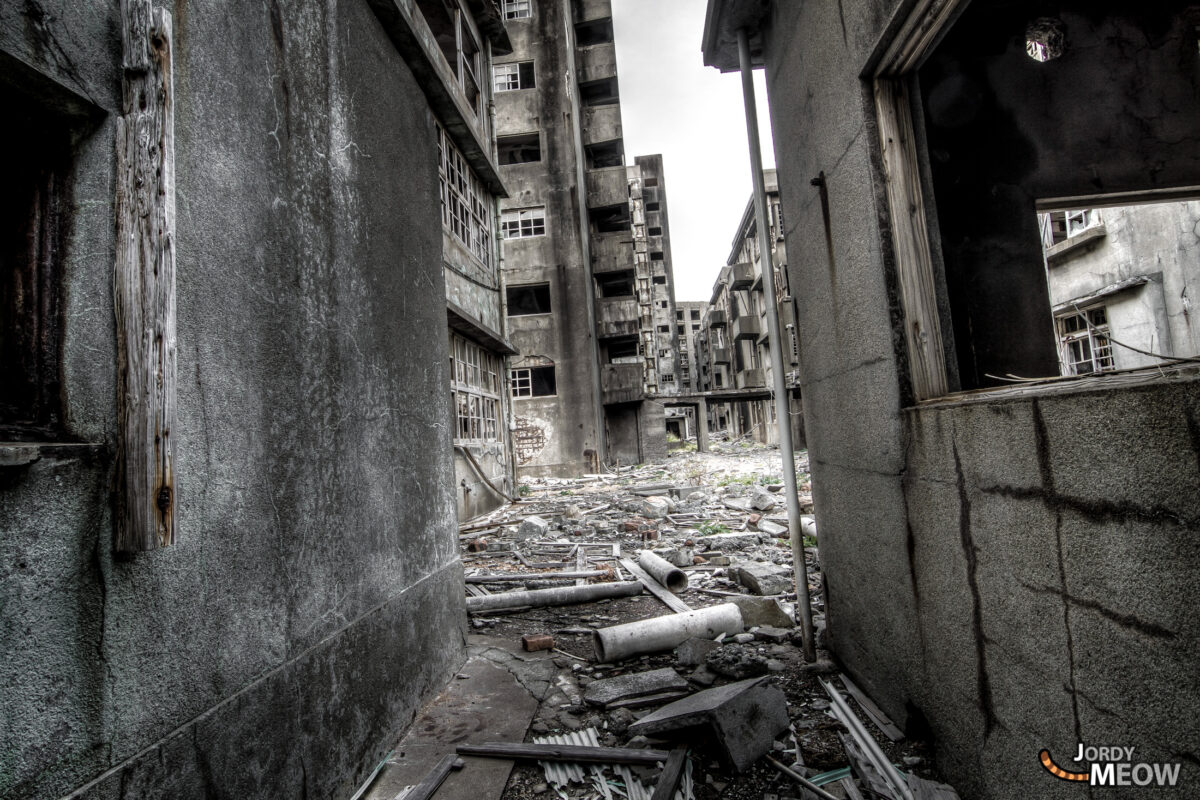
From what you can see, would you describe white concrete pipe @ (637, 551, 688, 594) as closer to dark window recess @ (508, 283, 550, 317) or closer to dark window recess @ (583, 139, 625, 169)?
dark window recess @ (508, 283, 550, 317)

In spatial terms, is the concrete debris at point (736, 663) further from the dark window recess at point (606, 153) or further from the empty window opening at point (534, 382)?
the dark window recess at point (606, 153)

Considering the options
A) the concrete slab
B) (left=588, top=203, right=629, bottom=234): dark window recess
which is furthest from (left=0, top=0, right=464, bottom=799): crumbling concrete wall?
(left=588, top=203, right=629, bottom=234): dark window recess

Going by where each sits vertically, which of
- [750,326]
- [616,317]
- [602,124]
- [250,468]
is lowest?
[250,468]

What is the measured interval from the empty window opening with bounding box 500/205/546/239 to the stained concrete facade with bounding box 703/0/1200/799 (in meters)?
18.1

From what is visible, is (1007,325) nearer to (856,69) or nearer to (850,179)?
(850,179)

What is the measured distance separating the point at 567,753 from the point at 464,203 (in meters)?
9.37

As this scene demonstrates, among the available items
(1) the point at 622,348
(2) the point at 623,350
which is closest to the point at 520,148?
(1) the point at 622,348

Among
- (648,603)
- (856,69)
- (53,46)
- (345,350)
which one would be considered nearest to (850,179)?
(856,69)

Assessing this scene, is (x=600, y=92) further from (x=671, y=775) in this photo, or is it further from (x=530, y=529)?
(x=671, y=775)

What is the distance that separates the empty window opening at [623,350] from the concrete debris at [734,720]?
21.9 m

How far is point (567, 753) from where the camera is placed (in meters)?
2.89

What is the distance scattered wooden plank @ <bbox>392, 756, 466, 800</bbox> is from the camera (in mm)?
2627

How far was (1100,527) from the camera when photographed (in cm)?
158

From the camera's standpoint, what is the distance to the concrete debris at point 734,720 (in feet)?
9.05
